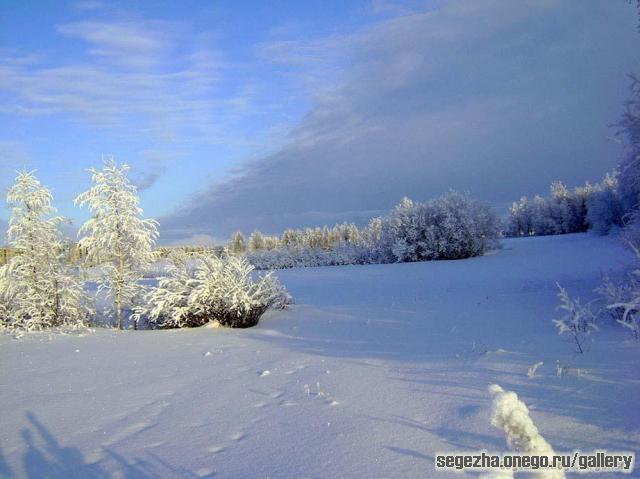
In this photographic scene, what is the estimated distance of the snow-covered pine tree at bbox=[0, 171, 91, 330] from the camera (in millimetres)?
10281

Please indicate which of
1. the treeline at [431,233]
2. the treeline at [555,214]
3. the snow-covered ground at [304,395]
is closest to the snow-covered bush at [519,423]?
the snow-covered ground at [304,395]

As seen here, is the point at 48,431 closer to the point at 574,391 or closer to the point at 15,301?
the point at 574,391

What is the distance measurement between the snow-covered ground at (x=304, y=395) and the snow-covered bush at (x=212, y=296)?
731 mm

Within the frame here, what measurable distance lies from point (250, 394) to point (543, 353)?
3210 mm

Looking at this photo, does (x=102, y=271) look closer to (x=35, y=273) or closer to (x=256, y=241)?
(x=35, y=273)

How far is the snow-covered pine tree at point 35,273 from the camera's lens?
33.7 ft

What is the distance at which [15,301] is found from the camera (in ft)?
33.8

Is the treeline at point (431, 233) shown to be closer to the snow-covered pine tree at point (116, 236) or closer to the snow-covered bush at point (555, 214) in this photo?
the snow-covered pine tree at point (116, 236)

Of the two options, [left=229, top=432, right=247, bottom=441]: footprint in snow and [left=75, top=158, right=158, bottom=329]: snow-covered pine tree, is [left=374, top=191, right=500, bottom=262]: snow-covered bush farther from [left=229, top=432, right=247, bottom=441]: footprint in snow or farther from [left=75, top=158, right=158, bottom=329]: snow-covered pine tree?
[left=229, top=432, right=247, bottom=441]: footprint in snow

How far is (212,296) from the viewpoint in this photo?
966cm

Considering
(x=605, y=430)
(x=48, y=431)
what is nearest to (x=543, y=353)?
(x=605, y=430)

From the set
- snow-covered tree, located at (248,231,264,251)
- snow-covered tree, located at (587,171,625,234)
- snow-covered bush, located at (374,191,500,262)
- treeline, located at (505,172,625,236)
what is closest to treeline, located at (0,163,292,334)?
snow-covered bush, located at (374,191,500,262)

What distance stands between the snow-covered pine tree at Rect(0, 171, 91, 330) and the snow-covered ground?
62.4 inches

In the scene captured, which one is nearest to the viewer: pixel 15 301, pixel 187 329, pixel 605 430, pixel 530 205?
pixel 605 430
